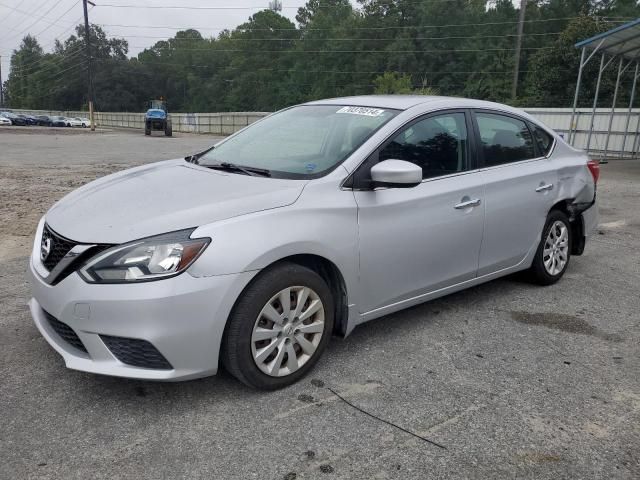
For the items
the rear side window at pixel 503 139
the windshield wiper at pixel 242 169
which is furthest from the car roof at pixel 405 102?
the windshield wiper at pixel 242 169

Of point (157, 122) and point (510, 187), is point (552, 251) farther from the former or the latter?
point (157, 122)

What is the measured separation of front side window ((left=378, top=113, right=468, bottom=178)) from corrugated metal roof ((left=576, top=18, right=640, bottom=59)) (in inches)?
489

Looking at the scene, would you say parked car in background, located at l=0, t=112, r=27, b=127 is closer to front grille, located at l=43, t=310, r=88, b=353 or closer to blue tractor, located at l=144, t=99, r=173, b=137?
blue tractor, located at l=144, t=99, r=173, b=137

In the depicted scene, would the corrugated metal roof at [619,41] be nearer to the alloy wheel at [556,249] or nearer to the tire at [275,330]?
the alloy wheel at [556,249]

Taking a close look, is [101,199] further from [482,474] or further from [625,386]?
[625,386]

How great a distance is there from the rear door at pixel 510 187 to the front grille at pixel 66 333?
272 cm

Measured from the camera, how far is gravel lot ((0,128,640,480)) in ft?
8.17

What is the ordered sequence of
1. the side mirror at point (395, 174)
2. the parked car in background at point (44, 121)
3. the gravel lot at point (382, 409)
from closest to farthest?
the gravel lot at point (382, 409)
the side mirror at point (395, 174)
the parked car in background at point (44, 121)

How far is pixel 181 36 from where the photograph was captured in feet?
393

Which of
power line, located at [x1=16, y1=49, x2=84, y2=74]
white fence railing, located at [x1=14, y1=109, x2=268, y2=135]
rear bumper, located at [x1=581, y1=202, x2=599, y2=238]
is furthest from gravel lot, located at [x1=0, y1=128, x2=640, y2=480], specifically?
power line, located at [x1=16, y1=49, x2=84, y2=74]

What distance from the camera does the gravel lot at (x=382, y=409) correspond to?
2490 mm

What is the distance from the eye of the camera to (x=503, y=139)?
4414 millimetres

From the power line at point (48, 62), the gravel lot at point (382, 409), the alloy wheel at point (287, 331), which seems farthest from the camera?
the power line at point (48, 62)

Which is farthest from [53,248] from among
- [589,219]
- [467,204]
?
[589,219]
